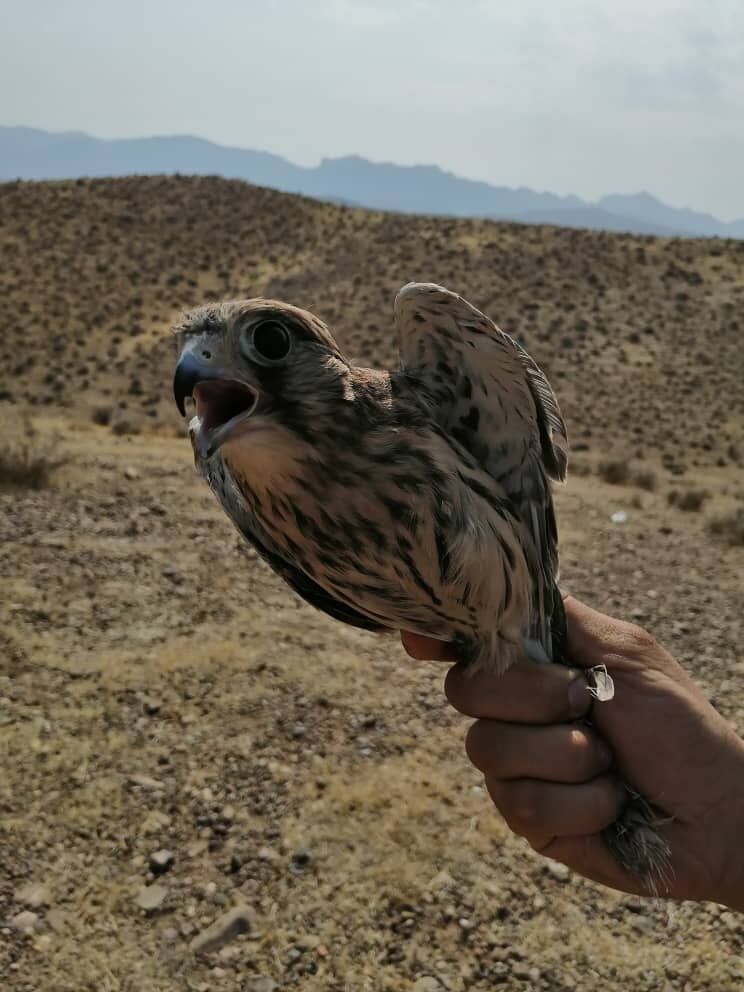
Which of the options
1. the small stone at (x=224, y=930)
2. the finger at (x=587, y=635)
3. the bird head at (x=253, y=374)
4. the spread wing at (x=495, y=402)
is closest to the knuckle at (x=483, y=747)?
the spread wing at (x=495, y=402)

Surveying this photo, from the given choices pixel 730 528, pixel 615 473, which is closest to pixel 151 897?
pixel 730 528

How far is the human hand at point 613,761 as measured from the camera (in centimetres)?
291

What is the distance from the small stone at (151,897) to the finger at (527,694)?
2.70 meters

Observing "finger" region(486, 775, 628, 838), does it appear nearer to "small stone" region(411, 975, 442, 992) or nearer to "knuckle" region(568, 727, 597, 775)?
"knuckle" region(568, 727, 597, 775)

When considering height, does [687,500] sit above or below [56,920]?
above

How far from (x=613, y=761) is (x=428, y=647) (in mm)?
855

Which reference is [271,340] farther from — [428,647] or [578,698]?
[578,698]

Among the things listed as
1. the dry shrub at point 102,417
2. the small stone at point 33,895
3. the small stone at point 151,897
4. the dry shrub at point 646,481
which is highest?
the dry shrub at point 646,481

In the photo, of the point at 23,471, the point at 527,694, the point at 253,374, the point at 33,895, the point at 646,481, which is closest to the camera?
the point at 253,374

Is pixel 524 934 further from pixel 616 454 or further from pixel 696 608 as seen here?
pixel 616 454

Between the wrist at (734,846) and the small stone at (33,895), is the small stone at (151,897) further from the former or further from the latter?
the wrist at (734,846)

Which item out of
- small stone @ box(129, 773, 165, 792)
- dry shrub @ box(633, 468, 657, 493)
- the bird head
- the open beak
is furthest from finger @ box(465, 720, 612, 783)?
dry shrub @ box(633, 468, 657, 493)

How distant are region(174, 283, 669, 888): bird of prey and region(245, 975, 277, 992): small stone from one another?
226cm

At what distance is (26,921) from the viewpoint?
14.4 feet
